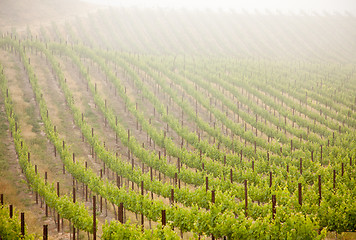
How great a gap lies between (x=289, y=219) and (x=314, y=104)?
119 feet

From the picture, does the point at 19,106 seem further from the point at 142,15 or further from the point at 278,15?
the point at 278,15

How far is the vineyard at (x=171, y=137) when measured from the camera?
15.3 m

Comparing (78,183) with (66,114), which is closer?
(78,183)

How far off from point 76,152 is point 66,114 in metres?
8.87

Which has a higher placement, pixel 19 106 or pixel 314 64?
pixel 314 64

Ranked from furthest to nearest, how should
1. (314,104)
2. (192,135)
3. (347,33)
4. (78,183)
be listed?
1. (347,33)
2. (314,104)
3. (192,135)
4. (78,183)

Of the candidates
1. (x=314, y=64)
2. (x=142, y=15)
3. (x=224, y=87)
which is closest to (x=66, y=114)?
(x=224, y=87)

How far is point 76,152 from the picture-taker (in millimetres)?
29078

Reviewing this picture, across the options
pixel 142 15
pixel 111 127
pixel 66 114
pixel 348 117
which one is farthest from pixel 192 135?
pixel 142 15

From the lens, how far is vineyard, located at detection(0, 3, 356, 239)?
15.3 meters

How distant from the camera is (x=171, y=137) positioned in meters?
34.9

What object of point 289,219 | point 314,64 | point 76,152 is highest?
point 314,64

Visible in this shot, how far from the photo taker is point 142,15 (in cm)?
10012

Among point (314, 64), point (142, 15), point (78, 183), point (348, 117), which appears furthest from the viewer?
point (142, 15)
